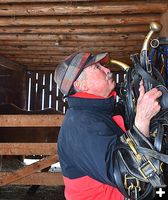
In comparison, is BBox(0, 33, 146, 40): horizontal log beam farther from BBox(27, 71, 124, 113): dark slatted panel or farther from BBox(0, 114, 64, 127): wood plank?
BBox(27, 71, 124, 113): dark slatted panel

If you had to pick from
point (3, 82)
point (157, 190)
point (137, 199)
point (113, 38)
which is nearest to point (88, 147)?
point (137, 199)

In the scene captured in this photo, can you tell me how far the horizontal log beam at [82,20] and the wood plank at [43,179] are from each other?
2229mm

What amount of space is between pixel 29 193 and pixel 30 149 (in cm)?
213

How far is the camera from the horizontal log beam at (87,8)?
4715 mm

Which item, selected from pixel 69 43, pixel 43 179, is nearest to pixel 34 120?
pixel 43 179

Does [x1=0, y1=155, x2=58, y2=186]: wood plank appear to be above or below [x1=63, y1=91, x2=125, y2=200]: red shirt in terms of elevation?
below

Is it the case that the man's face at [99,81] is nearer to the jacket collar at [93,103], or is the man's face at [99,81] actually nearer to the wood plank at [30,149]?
the jacket collar at [93,103]

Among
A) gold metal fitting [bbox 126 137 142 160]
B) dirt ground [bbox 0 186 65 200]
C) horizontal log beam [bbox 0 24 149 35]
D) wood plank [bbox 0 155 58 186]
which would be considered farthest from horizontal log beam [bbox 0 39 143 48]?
gold metal fitting [bbox 126 137 142 160]

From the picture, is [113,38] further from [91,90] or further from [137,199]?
[137,199]

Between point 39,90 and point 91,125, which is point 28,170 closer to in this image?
point 91,125

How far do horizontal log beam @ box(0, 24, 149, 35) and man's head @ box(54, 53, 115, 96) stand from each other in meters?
3.84

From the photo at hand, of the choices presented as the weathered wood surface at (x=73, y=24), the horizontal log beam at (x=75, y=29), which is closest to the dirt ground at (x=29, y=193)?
the weathered wood surface at (x=73, y=24)

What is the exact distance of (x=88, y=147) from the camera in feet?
5.77

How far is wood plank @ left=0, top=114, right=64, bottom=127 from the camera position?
470 cm
